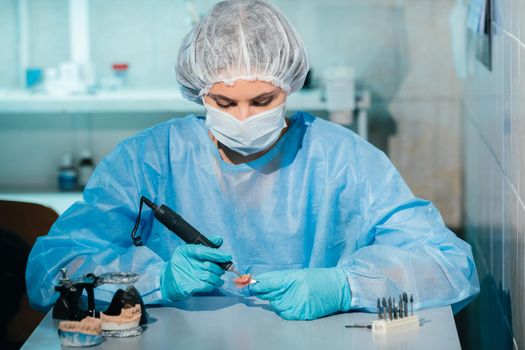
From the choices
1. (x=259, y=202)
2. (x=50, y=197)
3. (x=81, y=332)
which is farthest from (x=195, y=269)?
(x=50, y=197)

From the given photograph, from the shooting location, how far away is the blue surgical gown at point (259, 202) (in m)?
1.83

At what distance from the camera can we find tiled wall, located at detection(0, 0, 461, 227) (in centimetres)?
366

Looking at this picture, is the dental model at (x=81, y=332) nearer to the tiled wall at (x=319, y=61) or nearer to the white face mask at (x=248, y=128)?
the white face mask at (x=248, y=128)

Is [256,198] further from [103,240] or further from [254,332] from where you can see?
[254,332]

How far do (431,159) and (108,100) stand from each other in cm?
129

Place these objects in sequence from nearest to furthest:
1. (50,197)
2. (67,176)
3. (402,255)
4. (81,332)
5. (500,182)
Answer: (81,332), (402,255), (500,182), (50,197), (67,176)

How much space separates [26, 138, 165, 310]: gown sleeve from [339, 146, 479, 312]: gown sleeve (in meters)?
0.37

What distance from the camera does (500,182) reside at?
2232 mm

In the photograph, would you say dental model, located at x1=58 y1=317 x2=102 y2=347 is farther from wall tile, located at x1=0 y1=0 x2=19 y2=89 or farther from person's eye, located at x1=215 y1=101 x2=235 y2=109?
wall tile, located at x1=0 y1=0 x2=19 y2=89

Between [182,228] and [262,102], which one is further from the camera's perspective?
[262,102]

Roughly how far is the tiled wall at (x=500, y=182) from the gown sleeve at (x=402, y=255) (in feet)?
0.48

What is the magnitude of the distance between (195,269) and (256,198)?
0.37 meters

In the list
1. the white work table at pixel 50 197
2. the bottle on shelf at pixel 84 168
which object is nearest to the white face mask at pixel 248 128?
the white work table at pixel 50 197

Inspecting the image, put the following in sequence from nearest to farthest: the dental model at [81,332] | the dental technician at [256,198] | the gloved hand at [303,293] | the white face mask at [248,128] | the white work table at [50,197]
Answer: the dental model at [81,332] < the gloved hand at [303,293] < the dental technician at [256,198] < the white face mask at [248,128] < the white work table at [50,197]
